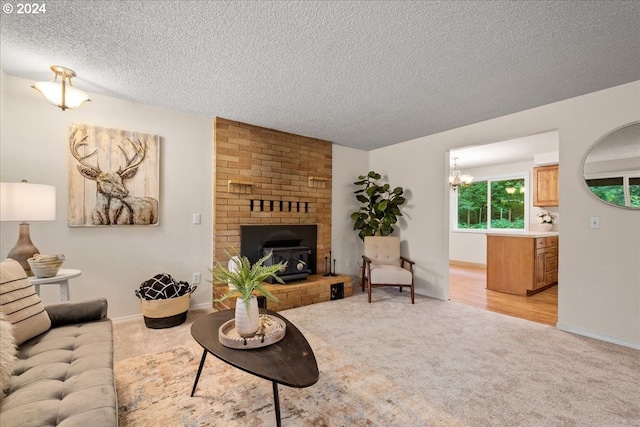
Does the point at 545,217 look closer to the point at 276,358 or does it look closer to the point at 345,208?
the point at 345,208

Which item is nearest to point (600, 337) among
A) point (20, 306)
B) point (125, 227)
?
point (20, 306)

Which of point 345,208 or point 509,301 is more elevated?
point 345,208

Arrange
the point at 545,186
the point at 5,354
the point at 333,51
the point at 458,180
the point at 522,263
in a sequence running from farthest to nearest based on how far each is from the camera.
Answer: the point at 458,180
the point at 545,186
the point at 522,263
the point at 333,51
the point at 5,354

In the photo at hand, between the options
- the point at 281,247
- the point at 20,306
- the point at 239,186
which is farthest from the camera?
the point at 281,247

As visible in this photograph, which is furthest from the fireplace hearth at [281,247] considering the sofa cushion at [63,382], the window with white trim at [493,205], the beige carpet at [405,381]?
the window with white trim at [493,205]

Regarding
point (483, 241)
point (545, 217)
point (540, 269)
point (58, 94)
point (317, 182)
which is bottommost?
point (540, 269)

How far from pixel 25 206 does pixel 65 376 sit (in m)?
1.47

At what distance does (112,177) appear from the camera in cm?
304

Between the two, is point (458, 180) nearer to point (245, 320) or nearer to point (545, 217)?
point (545, 217)

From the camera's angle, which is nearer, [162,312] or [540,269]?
[162,312]

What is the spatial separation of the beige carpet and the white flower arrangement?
135 inches

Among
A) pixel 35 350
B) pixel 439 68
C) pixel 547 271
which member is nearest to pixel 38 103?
pixel 35 350

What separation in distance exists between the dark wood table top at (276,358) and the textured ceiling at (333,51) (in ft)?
6.32

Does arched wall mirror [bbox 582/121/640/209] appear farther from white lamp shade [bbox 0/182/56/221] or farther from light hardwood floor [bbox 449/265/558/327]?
white lamp shade [bbox 0/182/56/221]
